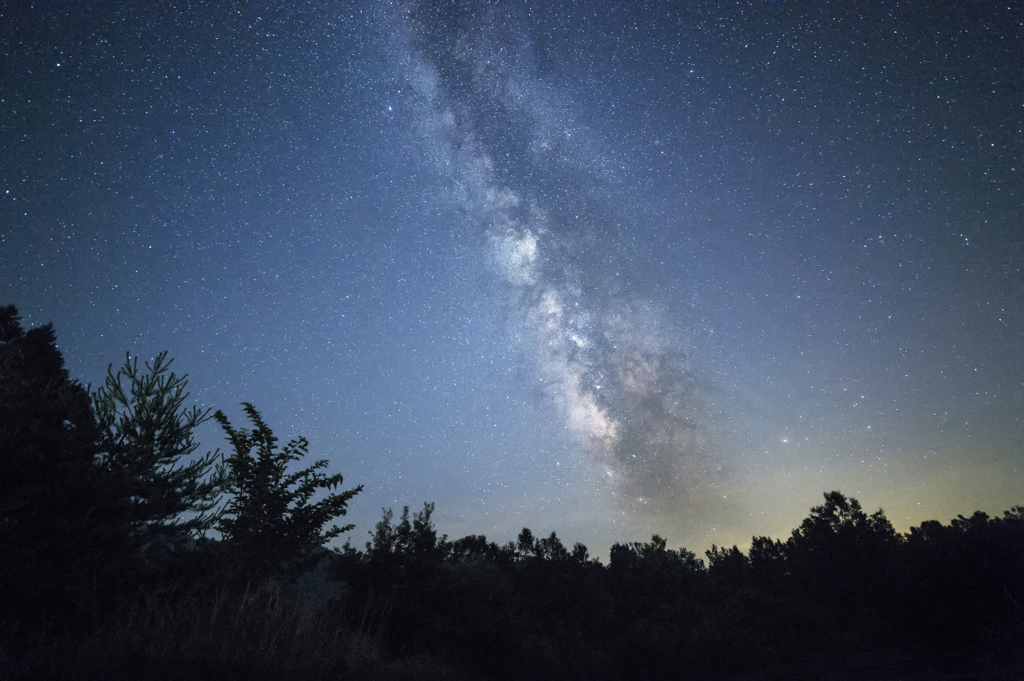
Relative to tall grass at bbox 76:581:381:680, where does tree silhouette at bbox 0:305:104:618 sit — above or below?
above

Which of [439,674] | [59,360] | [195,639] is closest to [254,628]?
[195,639]

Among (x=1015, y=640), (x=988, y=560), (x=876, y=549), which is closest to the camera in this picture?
(x=1015, y=640)

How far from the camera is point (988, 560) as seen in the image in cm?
2636

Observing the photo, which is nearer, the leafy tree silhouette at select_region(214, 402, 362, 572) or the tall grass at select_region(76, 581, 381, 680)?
the tall grass at select_region(76, 581, 381, 680)

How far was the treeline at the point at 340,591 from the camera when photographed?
20.9 feet

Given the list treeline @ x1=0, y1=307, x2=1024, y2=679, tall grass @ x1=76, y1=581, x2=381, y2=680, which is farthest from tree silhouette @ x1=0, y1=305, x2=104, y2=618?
tall grass @ x1=76, y1=581, x2=381, y2=680

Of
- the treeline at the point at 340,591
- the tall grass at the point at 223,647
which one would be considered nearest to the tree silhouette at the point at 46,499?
the treeline at the point at 340,591

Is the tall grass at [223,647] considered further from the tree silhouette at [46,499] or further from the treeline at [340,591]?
the tree silhouette at [46,499]

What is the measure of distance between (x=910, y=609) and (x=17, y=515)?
137ft

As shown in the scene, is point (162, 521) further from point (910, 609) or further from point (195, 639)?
point (910, 609)

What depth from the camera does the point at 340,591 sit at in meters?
17.3

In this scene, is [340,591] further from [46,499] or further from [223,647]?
[223,647]

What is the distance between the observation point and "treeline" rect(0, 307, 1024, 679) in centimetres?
637

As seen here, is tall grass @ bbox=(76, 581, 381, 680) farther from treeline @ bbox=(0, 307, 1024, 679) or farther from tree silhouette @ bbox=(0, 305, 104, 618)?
tree silhouette @ bbox=(0, 305, 104, 618)
